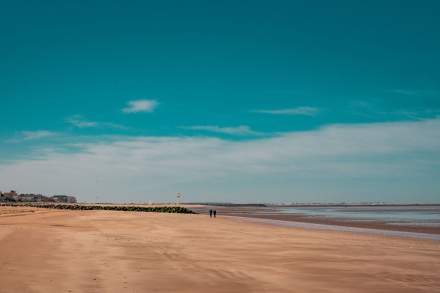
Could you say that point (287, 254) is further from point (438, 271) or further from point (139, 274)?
point (139, 274)

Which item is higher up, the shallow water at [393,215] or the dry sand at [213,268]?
the shallow water at [393,215]

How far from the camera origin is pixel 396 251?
72.7ft

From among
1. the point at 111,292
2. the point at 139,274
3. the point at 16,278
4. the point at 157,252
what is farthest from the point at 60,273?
the point at 157,252

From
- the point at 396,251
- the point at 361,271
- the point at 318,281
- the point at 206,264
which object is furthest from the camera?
the point at 396,251

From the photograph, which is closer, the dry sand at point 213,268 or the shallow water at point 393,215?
the dry sand at point 213,268

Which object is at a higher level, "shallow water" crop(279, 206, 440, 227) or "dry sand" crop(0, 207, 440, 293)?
"shallow water" crop(279, 206, 440, 227)

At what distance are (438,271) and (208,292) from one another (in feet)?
28.6

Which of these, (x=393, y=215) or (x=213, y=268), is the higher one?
(x=393, y=215)

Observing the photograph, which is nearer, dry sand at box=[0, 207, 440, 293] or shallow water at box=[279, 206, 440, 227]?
dry sand at box=[0, 207, 440, 293]

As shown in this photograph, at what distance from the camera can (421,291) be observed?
40.2 ft

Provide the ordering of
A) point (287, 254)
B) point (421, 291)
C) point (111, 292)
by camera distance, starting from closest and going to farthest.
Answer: point (111, 292)
point (421, 291)
point (287, 254)

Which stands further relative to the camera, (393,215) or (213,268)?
(393,215)

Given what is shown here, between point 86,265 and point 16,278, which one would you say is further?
point 86,265

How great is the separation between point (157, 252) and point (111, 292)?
370 inches
